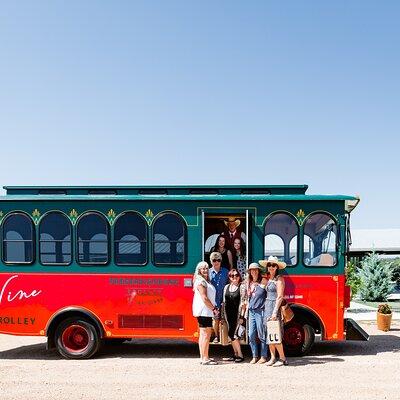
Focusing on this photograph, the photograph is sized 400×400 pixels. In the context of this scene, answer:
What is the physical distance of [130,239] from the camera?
9.05 meters

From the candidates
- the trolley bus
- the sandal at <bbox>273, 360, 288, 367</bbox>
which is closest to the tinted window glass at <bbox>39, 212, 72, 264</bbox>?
the trolley bus

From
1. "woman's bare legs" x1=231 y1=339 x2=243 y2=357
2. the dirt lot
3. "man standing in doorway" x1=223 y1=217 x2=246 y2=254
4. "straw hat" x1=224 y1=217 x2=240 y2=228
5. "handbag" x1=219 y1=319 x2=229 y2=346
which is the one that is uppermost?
"straw hat" x1=224 y1=217 x2=240 y2=228

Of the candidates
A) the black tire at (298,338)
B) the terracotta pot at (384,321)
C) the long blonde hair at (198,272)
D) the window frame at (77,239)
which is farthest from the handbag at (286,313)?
the terracotta pot at (384,321)

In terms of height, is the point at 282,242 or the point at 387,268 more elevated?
the point at 282,242

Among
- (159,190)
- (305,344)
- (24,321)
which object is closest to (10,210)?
(24,321)

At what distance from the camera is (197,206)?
9.02 meters

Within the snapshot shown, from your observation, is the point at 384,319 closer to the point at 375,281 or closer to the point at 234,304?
the point at 234,304

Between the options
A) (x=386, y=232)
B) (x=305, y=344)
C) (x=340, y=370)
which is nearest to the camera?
(x=340, y=370)

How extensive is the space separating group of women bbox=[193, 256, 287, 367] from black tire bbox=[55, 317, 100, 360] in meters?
2.05

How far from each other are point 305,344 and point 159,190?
12.7 ft

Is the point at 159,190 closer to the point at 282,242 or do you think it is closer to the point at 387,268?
the point at 282,242

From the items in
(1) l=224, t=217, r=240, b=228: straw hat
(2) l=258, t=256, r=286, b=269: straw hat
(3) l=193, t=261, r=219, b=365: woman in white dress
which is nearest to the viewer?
(3) l=193, t=261, r=219, b=365: woman in white dress

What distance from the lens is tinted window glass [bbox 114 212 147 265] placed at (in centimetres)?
899

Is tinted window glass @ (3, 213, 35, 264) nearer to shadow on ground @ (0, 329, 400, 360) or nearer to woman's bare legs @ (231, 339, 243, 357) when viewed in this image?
shadow on ground @ (0, 329, 400, 360)
